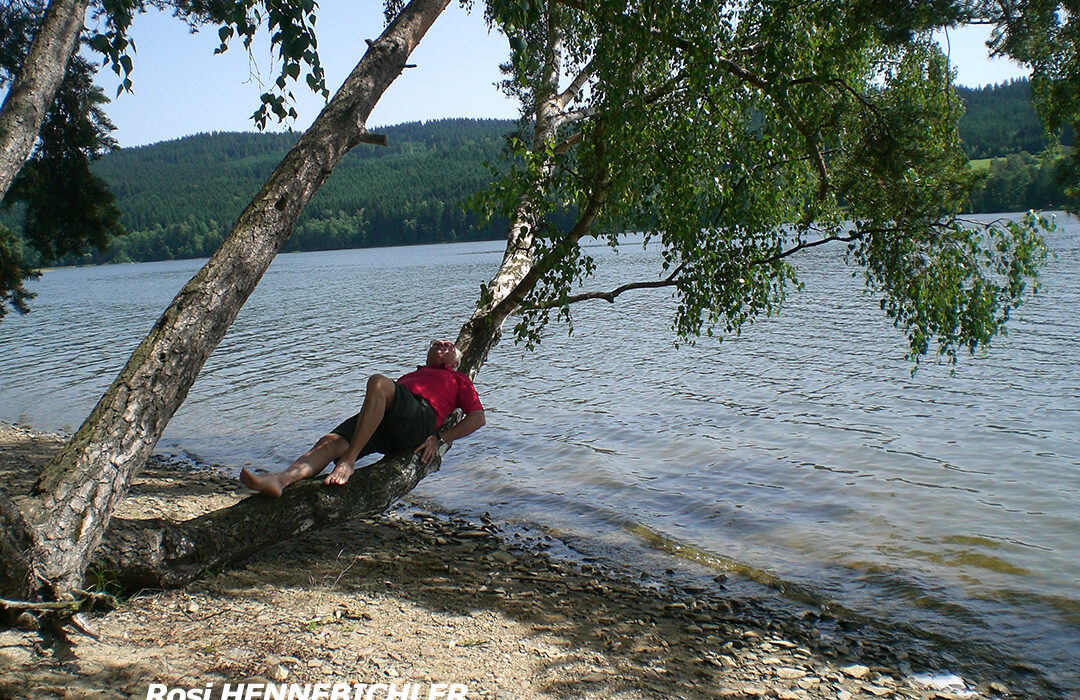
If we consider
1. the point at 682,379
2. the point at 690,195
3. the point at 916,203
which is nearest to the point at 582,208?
the point at 690,195

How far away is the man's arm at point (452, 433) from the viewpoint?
22.4 ft

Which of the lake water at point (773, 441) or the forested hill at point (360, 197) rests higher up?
the forested hill at point (360, 197)

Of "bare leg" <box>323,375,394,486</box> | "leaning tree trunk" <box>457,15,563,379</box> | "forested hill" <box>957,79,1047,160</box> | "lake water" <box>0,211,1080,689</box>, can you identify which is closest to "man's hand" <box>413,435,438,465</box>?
"bare leg" <box>323,375,394,486</box>

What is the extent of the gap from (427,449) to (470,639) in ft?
6.50

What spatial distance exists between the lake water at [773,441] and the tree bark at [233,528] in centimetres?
282

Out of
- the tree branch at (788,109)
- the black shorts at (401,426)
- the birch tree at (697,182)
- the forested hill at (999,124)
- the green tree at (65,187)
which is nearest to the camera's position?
the birch tree at (697,182)

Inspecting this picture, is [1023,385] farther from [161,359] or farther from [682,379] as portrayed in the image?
[161,359]

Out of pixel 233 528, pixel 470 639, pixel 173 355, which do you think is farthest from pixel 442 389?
pixel 173 355

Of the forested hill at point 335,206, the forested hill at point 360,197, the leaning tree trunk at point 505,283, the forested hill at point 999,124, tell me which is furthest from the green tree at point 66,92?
the forested hill at point 335,206

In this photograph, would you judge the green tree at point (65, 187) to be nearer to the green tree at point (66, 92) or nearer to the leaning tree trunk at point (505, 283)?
the green tree at point (66, 92)

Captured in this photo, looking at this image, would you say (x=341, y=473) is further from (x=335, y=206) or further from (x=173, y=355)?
(x=335, y=206)

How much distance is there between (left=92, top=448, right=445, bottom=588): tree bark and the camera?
5023mm

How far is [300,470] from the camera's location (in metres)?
6.14

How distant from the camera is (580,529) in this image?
347 inches
